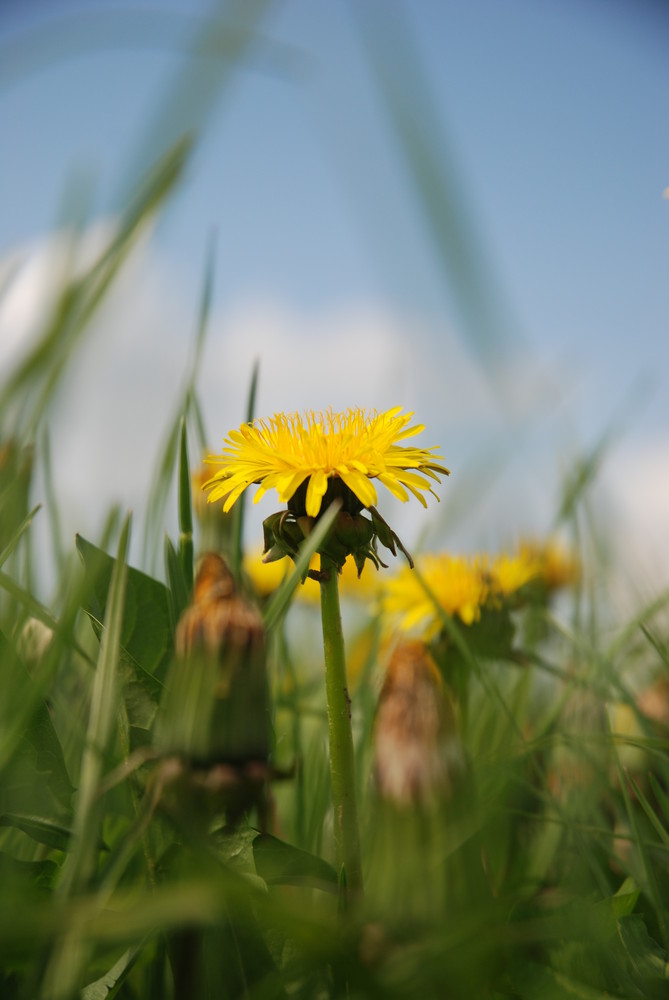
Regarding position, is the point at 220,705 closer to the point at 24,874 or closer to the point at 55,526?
the point at 24,874

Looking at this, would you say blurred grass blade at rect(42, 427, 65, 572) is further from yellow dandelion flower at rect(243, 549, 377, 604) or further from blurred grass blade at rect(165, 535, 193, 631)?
yellow dandelion flower at rect(243, 549, 377, 604)

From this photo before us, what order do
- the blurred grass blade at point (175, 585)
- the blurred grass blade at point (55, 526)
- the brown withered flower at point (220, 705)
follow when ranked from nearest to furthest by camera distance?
1. the brown withered flower at point (220, 705)
2. the blurred grass blade at point (175, 585)
3. the blurred grass blade at point (55, 526)

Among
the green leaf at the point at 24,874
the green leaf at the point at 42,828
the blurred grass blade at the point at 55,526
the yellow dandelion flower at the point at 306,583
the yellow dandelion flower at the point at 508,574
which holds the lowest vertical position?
the green leaf at the point at 24,874

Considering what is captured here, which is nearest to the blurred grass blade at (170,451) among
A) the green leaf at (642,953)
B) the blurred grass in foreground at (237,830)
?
the blurred grass in foreground at (237,830)

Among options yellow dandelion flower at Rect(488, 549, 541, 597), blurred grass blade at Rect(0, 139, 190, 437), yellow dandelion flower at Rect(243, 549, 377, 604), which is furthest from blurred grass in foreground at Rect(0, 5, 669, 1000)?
yellow dandelion flower at Rect(243, 549, 377, 604)

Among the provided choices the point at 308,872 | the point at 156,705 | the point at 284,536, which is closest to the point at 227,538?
the point at 284,536

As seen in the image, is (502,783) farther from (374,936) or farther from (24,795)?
(24,795)

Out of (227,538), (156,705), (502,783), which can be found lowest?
(502,783)

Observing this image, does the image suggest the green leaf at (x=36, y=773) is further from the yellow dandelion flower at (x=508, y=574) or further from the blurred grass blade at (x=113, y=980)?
the yellow dandelion flower at (x=508, y=574)
